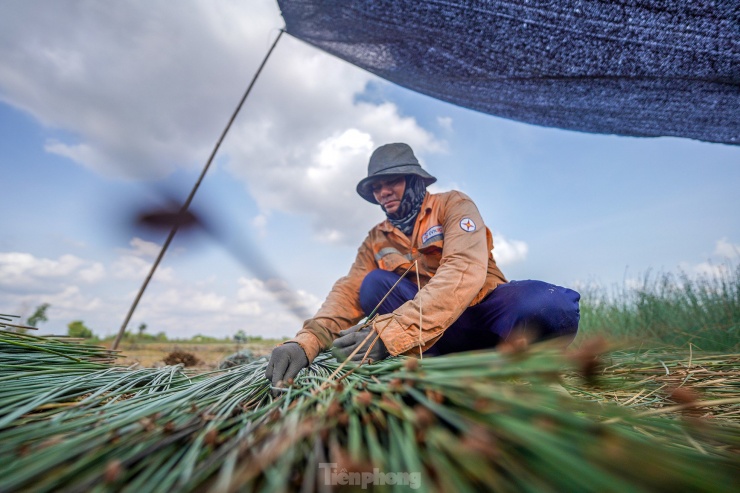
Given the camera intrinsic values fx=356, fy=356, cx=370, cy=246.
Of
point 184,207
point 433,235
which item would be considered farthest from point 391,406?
point 184,207

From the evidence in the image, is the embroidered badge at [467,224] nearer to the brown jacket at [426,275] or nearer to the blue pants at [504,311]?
the brown jacket at [426,275]

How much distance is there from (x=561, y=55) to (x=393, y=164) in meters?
1.05

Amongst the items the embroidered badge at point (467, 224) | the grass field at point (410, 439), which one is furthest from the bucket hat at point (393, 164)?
the grass field at point (410, 439)

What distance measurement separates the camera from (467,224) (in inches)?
70.0

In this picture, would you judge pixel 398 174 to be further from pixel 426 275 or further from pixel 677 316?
pixel 677 316

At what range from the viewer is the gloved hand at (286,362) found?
3.89 ft

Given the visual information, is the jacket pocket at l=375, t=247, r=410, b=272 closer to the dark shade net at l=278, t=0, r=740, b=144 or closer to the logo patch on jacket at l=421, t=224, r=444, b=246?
the logo patch on jacket at l=421, t=224, r=444, b=246

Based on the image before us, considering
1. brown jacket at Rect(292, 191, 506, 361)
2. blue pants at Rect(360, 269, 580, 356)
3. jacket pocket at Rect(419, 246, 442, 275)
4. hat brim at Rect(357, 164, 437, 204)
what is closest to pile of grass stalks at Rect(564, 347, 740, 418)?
blue pants at Rect(360, 269, 580, 356)

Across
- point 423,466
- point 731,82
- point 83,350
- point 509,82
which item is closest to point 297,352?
point 83,350

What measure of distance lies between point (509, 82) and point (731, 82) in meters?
1.09

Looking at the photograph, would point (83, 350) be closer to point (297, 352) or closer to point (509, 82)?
point (297, 352)

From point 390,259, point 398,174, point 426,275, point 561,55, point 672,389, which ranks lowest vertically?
point 672,389

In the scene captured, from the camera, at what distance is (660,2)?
1566mm

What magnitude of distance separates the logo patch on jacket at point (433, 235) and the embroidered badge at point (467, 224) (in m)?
0.20
